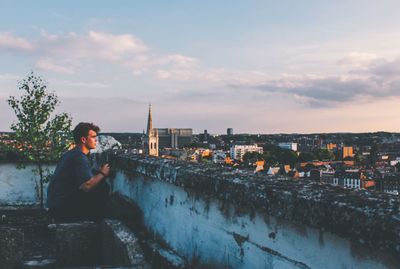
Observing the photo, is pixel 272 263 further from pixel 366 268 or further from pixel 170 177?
pixel 170 177

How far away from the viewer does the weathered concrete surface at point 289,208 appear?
5.73ft

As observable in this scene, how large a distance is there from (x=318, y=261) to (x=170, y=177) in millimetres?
1656

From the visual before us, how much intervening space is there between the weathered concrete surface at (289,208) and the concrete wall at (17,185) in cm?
387

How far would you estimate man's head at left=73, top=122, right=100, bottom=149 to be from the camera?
4.17 metres

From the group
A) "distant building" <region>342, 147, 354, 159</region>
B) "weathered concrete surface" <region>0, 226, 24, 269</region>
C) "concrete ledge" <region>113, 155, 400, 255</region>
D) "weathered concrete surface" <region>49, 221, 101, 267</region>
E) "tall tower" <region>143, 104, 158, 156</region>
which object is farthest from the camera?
"distant building" <region>342, 147, 354, 159</region>

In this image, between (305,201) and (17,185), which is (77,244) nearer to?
(305,201)

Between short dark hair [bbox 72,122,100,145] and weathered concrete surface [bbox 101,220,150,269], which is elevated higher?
short dark hair [bbox 72,122,100,145]

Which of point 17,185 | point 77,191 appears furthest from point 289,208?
point 17,185

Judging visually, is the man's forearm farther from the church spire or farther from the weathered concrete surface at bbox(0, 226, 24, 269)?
the church spire

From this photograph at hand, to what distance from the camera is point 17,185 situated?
705cm

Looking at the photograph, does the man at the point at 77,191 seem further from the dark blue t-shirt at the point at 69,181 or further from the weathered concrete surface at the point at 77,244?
the weathered concrete surface at the point at 77,244

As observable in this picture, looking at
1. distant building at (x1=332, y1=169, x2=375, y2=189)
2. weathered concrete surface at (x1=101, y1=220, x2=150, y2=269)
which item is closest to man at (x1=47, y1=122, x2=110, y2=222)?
weathered concrete surface at (x1=101, y1=220, x2=150, y2=269)

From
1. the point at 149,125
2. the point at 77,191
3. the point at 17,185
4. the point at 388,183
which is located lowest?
the point at 388,183

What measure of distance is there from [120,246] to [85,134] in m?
2.12
